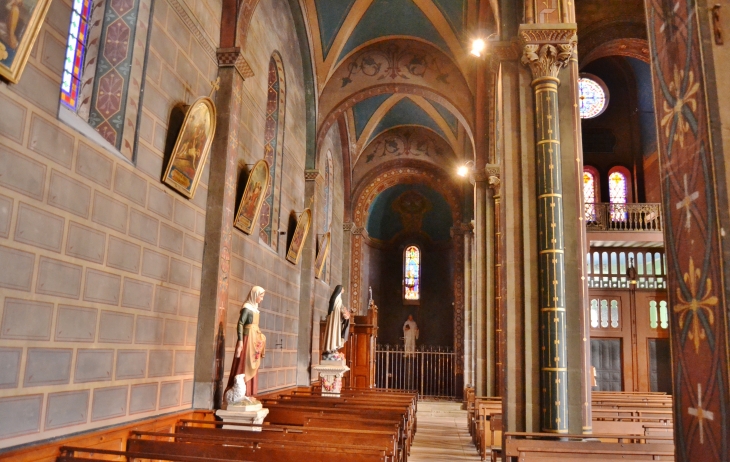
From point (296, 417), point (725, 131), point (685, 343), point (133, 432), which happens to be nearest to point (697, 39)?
point (725, 131)

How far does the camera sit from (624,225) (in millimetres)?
17531

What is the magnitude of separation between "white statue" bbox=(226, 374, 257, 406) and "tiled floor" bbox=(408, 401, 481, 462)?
3194 millimetres

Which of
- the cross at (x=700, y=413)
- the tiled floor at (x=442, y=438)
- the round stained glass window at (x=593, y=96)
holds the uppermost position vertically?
the round stained glass window at (x=593, y=96)

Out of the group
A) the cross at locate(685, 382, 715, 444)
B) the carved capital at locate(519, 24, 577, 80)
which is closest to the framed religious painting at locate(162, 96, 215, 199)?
the carved capital at locate(519, 24, 577, 80)

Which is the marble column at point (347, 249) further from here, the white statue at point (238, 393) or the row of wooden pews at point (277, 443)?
the white statue at point (238, 393)

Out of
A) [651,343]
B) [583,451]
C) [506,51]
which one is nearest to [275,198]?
[506,51]

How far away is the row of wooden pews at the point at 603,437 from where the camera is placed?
16.8 ft

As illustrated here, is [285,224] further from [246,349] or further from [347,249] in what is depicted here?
[347,249]

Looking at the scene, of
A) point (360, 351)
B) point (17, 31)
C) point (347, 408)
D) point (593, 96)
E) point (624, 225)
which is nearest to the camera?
point (17, 31)

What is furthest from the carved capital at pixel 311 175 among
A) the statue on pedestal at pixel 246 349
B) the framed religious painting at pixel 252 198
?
the statue on pedestal at pixel 246 349

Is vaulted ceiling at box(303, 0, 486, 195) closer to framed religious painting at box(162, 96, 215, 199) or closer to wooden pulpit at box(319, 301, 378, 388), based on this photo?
wooden pulpit at box(319, 301, 378, 388)

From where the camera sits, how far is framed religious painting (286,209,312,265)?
42.3ft

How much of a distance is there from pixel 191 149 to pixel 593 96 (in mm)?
16033

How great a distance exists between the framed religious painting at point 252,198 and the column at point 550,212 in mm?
4306
